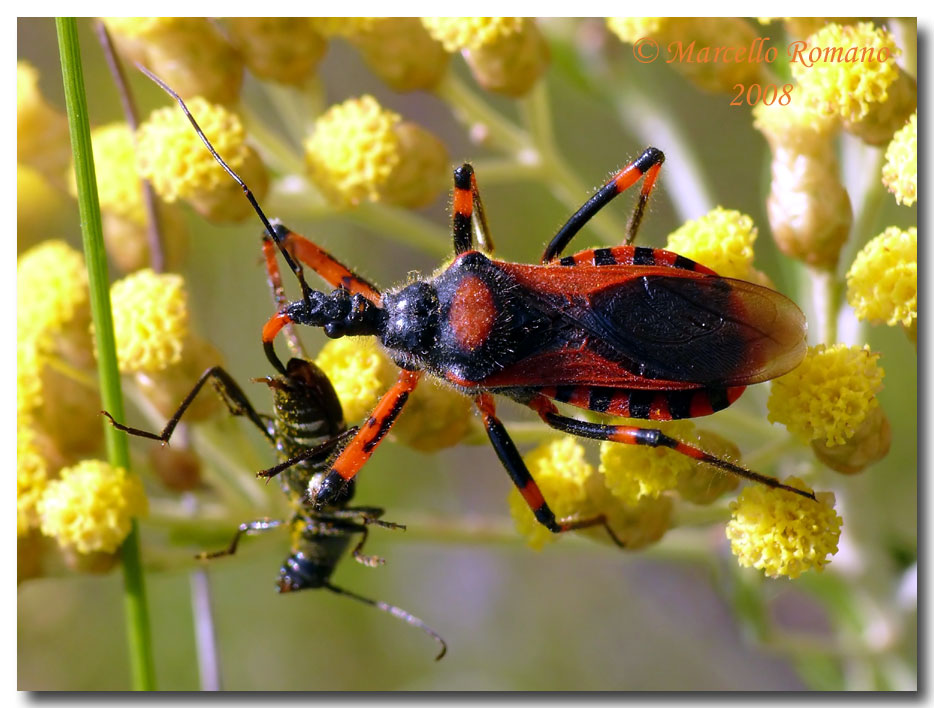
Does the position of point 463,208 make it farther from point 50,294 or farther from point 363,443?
point 50,294

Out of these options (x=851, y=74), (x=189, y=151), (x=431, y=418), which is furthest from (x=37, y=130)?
(x=851, y=74)

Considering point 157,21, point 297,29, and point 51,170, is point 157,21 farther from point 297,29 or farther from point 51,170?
point 51,170

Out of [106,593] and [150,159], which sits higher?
[150,159]

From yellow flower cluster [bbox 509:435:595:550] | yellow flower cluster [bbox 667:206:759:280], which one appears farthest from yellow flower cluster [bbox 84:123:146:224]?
yellow flower cluster [bbox 667:206:759:280]

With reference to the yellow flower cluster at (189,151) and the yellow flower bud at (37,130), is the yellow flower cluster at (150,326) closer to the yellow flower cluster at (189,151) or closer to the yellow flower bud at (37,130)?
the yellow flower cluster at (189,151)

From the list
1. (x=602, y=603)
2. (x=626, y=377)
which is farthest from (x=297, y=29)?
(x=602, y=603)

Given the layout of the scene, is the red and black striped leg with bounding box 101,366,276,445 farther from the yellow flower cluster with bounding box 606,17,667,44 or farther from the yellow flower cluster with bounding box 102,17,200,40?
the yellow flower cluster with bounding box 606,17,667,44
